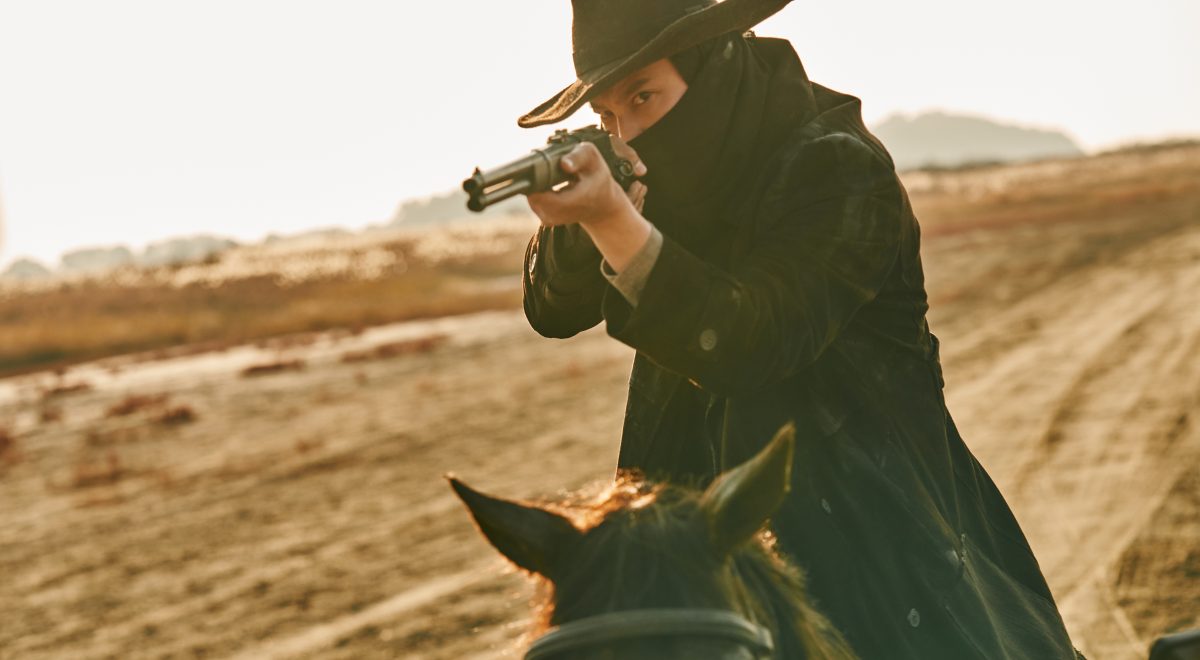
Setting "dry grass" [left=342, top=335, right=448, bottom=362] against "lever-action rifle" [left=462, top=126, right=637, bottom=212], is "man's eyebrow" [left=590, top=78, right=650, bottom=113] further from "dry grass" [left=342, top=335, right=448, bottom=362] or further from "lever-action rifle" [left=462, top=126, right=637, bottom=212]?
"dry grass" [left=342, top=335, right=448, bottom=362]

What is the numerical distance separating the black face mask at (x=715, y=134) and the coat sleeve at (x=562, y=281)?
8.0 inches

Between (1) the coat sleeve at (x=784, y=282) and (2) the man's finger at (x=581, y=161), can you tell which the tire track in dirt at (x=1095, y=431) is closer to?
(1) the coat sleeve at (x=784, y=282)

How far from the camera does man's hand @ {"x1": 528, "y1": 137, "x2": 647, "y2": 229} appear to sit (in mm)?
1669

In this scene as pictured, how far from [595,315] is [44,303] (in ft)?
117

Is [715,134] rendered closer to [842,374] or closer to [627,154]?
[627,154]

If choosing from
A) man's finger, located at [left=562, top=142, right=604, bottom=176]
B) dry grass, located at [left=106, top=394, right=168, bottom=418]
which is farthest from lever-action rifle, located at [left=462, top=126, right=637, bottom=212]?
dry grass, located at [left=106, top=394, right=168, bottom=418]

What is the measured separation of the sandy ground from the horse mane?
0.23 metres

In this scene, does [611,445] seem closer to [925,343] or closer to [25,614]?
[25,614]

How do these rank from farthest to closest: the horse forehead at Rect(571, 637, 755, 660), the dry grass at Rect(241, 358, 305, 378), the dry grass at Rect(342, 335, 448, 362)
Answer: the dry grass at Rect(342, 335, 448, 362) < the dry grass at Rect(241, 358, 305, 378) < the horse forehead at Rect(571, 637, 755, 660)

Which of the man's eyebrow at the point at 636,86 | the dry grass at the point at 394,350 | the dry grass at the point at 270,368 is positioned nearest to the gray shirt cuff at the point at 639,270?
the man's eyebrow at the point at 636,86

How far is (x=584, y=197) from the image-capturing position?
5.45 feet

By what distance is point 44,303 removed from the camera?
110 feet

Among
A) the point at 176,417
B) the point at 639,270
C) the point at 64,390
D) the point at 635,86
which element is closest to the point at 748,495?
the point at 639,270

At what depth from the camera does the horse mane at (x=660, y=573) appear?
1357mm
